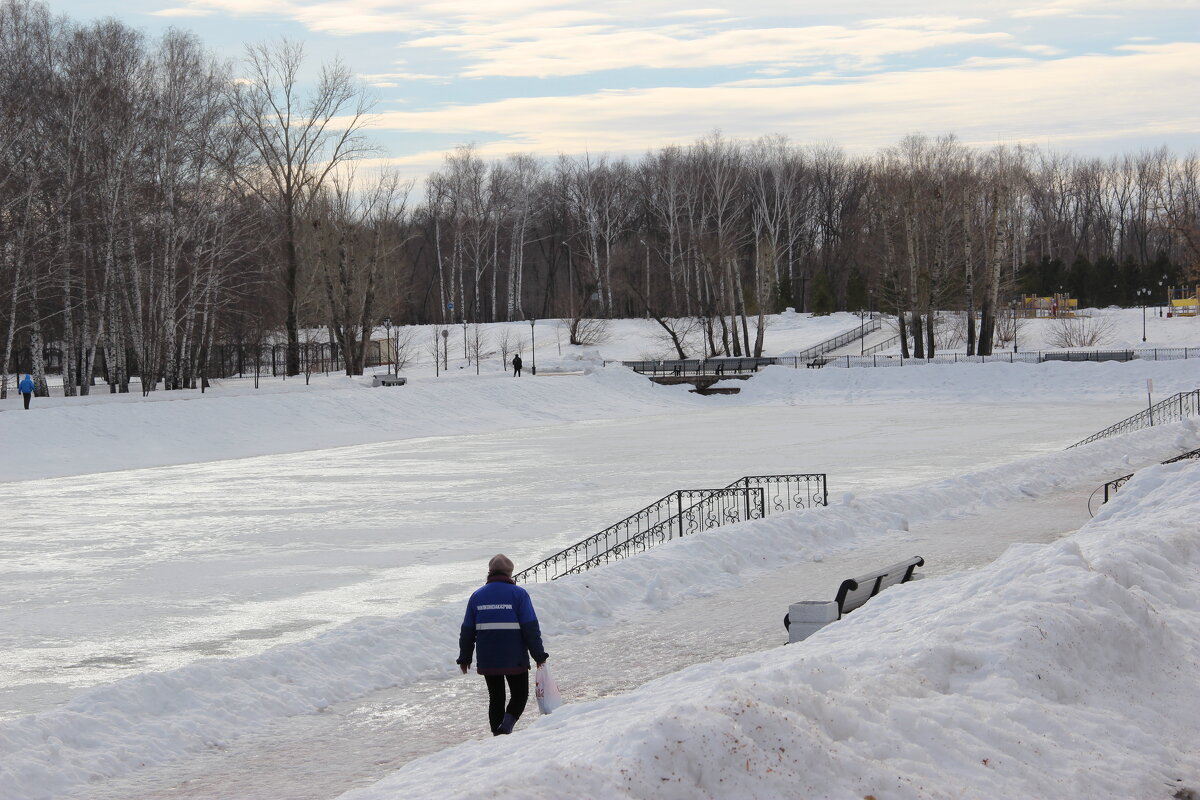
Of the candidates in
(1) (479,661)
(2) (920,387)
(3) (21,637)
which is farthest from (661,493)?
(2) (920,387)

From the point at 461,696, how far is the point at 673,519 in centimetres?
853

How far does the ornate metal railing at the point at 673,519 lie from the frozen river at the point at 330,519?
58cm

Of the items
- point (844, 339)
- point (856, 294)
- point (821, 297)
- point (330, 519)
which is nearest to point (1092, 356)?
point (844, 339)

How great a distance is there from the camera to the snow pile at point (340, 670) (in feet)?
28.6

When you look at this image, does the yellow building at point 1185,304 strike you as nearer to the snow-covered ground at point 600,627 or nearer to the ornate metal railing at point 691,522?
the snow-covered ground at point 600,627

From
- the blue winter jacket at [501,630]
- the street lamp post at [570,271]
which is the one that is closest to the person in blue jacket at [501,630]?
the blue winter jacket at [501,630]

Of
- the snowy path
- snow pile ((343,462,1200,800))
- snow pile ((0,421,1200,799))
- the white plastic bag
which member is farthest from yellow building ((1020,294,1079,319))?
the white plastic bag

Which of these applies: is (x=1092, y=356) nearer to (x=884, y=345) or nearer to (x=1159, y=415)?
(x=1159, y=415)

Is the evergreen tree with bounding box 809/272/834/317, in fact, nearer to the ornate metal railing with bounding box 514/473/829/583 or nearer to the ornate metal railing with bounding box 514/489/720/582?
the ornate metal railing with bounding box 514/473/829/583

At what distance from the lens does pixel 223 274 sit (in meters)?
48.8

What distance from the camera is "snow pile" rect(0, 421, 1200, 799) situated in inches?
344

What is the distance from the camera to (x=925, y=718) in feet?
23.3

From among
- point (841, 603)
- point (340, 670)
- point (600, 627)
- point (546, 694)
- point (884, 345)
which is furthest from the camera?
point (884, 345)

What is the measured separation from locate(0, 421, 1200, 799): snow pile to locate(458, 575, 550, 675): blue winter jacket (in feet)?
2.46
